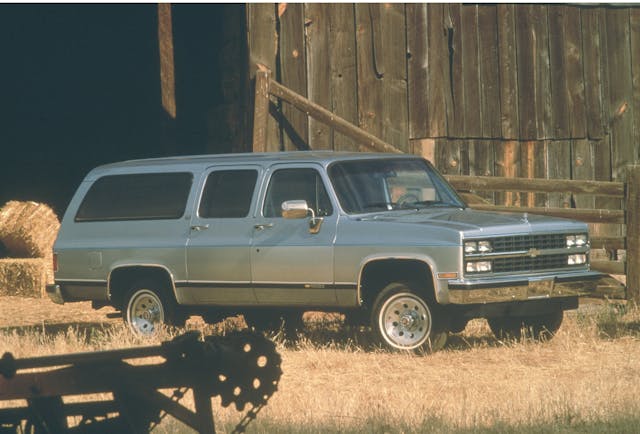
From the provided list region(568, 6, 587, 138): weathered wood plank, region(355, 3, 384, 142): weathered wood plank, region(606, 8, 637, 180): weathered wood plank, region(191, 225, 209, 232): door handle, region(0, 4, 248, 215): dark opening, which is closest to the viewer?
region(191, 225, 209, 232): door handle

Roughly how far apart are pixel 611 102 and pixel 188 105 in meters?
6.34

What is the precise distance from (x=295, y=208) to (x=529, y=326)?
252 centimetres

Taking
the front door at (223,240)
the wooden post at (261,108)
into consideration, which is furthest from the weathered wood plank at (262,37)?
the front door at (223,240)

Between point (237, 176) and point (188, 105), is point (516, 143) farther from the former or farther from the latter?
point (237, 176)

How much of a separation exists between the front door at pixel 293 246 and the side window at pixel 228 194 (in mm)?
230

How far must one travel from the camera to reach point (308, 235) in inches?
460

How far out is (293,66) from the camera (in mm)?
16562

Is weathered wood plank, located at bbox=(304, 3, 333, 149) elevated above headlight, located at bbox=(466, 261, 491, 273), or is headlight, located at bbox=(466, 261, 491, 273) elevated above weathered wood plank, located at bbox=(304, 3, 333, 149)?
weathered wood plank, located at bbox=(304, 3, 333, 149)

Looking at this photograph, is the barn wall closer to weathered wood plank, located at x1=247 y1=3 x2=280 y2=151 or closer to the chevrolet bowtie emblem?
weathered wood plank, located at x1=247 y1=3 x2=280 y2=151

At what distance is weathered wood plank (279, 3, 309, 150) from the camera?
54.2 ft

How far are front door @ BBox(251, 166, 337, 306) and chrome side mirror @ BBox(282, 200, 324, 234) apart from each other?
47mm

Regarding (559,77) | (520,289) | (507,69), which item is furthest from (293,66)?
(520,289)

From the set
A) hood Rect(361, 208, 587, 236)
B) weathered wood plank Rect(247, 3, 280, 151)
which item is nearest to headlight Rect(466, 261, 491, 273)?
hood Rect(361, 208, 587, 236)

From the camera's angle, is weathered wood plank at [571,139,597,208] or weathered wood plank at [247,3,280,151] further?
weathered wood plank at [571,139,597,208]
